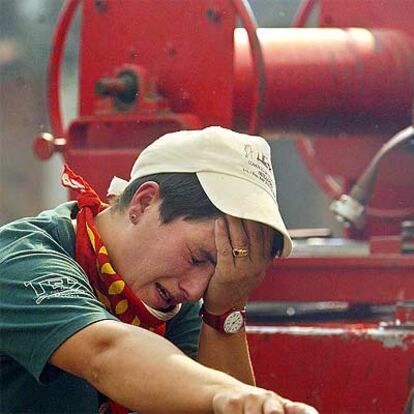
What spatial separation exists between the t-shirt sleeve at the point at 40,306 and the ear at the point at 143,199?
18 centimetres

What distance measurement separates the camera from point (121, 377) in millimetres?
1910

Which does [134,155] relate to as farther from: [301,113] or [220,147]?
[220,147]

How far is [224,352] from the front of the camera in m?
2.69

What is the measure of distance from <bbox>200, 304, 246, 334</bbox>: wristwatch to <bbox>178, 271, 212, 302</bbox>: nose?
0.33 m

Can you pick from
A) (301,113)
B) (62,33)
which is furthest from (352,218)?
(62,33)

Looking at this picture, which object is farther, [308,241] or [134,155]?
[308,241]

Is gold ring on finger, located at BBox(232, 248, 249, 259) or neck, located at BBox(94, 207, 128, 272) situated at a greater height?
neck, located at BBox(94, 207, 128, 272)

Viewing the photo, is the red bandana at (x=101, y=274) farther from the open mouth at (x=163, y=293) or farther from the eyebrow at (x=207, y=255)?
the eyebrow at (x=207, y=255)

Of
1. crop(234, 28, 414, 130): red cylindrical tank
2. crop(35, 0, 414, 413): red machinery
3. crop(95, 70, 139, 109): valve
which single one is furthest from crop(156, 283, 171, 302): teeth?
crop(234, 28, 414, 130): red cylindrical tank

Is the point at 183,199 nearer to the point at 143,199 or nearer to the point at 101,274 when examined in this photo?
the point at 143,199

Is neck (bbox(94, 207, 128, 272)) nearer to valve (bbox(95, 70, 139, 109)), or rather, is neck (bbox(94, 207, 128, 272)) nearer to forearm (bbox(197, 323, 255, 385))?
forearm (bbox(197, 323, 255, 385))

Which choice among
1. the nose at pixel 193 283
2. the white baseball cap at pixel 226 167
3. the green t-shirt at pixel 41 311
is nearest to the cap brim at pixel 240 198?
the white baseball cap at pixel 226 167

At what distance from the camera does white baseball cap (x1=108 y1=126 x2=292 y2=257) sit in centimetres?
226

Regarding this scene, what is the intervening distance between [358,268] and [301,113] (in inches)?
19.1
